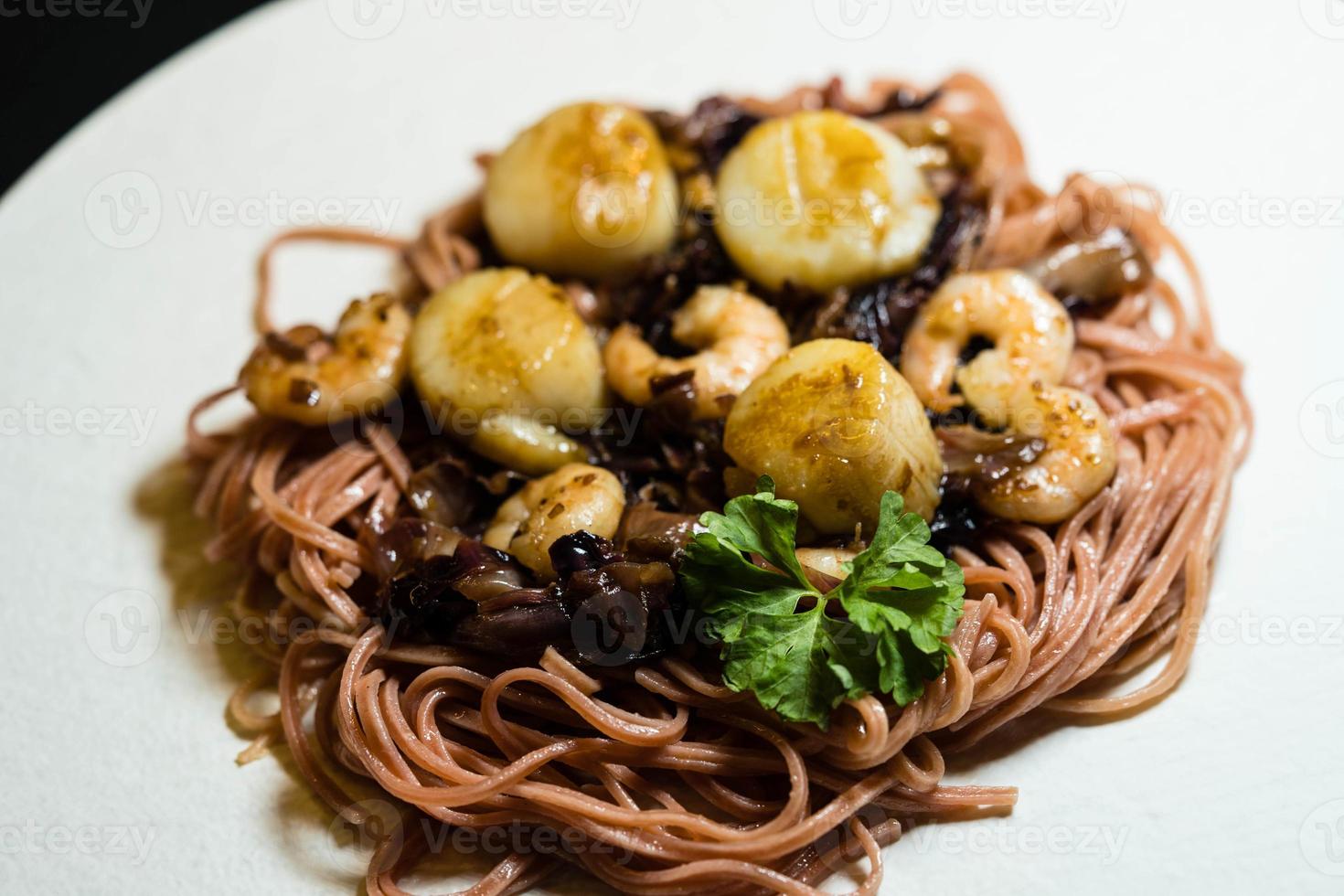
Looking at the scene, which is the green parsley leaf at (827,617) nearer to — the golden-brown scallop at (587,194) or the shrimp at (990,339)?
the shrimp at (990,339)

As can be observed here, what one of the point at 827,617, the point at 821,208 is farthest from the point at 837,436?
the point at 821,208

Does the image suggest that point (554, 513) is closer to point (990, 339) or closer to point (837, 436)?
point (837, 436)

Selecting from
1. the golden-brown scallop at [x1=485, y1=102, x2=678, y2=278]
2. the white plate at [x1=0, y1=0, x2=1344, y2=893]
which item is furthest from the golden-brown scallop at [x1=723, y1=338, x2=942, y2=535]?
the golden-brown scallop at [x1=485, y1=102, x2=678, y2=278]

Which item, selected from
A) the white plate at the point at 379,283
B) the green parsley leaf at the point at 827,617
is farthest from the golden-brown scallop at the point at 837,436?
the white plate at the point at 379,283

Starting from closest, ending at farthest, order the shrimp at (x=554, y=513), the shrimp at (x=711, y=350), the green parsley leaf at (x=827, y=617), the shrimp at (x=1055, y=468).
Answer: the green parsley leaf at (x=827, y=617)
the shrimp at (x=554, y=513)
the shrimp at (x=1055, y=468)
the shrimp at (x=711, y=350)

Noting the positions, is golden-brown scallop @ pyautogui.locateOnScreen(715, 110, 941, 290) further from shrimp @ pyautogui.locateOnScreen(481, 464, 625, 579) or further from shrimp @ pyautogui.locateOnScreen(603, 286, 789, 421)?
shrimp @ pyautogui.locateOnScreen(481, 464, 625, 579)

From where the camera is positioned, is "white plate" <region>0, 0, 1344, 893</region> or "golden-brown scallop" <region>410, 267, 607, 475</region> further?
"golden-brown scallop" <region>410, 267, 607, 475</region>
